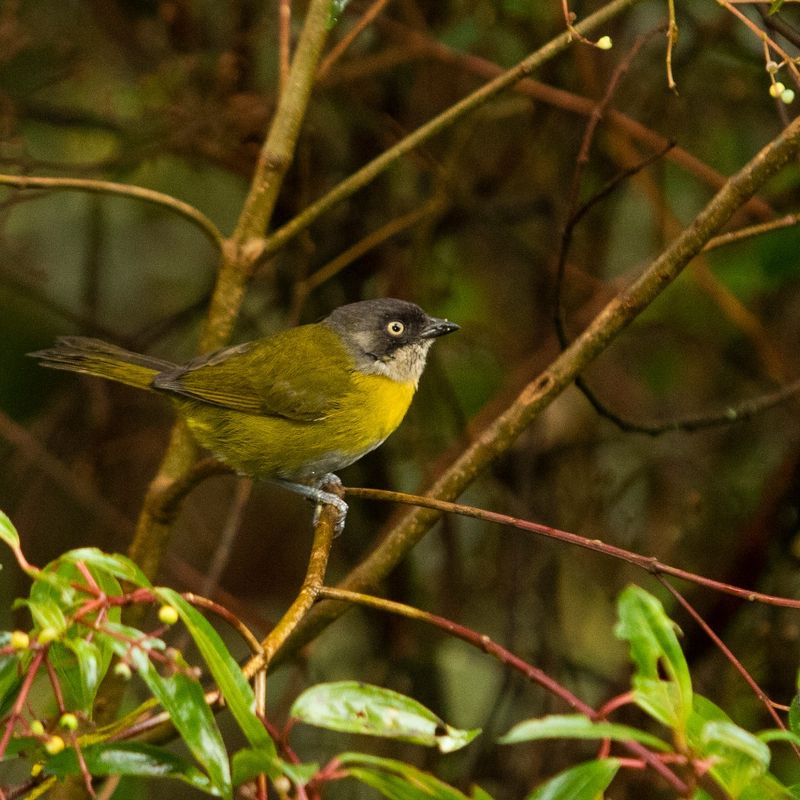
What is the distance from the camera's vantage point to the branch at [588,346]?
208cm

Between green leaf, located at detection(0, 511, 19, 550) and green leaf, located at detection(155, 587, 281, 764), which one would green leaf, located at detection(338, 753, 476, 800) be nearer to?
green leaf, located at detection(155, 587, 281, 764)

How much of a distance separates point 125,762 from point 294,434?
1882 millimetres

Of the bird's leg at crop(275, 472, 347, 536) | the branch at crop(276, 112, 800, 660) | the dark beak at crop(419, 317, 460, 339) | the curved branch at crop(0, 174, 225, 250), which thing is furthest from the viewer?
the dark beak at crop(419, 317, 460, 339)

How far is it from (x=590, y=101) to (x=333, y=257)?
1.09 metres

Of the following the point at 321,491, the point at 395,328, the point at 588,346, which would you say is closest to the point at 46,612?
the point at 588,346

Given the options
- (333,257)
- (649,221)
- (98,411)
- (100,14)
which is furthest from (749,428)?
(100,14)

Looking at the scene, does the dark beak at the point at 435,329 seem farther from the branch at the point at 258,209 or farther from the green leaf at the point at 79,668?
the green leaf at the point at 79,668

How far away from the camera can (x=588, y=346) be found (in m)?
2.20

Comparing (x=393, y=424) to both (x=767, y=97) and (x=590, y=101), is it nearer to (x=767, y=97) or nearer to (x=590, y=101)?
(x=590, y=101)

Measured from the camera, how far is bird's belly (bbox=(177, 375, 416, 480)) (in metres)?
3.15

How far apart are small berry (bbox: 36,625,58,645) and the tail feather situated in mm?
2025

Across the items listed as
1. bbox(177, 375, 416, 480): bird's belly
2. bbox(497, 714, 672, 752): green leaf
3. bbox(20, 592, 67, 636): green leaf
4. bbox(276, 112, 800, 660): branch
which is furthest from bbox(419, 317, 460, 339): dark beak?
bbox(497, 714, 672, 752): green leaf

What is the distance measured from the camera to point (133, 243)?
480 centimetres

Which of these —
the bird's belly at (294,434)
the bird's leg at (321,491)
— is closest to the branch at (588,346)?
the bird's leg at (321,491)
